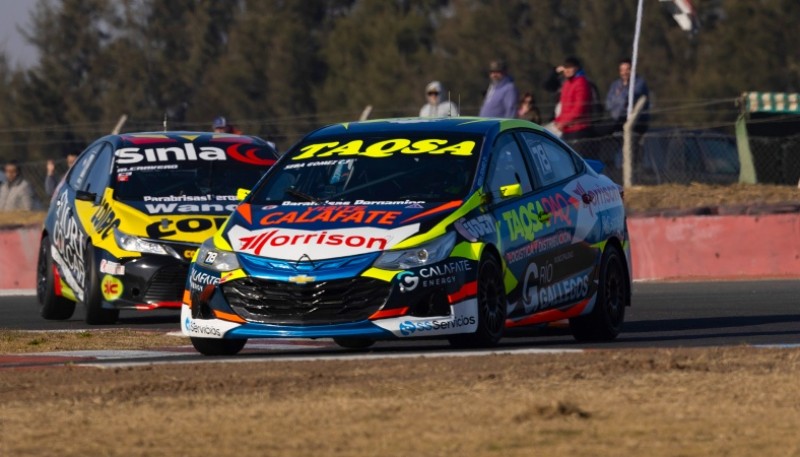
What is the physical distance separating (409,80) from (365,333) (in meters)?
57.2

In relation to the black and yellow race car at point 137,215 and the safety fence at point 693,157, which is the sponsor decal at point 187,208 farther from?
the safety fence at point 693,157

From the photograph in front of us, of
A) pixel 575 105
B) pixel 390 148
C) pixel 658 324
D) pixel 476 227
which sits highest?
pixel 575 105

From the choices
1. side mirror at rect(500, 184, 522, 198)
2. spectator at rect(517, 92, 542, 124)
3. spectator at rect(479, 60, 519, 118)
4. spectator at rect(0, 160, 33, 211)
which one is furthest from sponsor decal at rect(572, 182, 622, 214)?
spectator at rect(0, 160, 33, 211)

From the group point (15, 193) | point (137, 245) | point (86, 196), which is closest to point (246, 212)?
point (137, 245)

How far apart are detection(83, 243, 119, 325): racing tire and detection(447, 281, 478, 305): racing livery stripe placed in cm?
455

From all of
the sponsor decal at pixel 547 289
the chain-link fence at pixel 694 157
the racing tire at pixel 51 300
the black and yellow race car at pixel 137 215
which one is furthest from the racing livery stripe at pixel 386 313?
the chain-link fence at pixel 694 157

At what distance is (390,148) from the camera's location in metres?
11.2

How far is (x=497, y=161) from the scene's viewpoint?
1118 cm

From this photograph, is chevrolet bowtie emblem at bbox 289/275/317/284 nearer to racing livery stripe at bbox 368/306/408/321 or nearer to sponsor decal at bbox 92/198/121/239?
racing livery stripe at bbox 368/306/408/321

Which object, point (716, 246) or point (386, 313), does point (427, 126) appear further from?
point (716, 246)

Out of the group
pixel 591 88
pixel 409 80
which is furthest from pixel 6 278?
pixel 409 80

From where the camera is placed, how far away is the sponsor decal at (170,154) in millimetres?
14891

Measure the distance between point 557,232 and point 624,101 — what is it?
35.3 feet

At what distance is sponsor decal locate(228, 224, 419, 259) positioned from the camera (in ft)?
33.0
